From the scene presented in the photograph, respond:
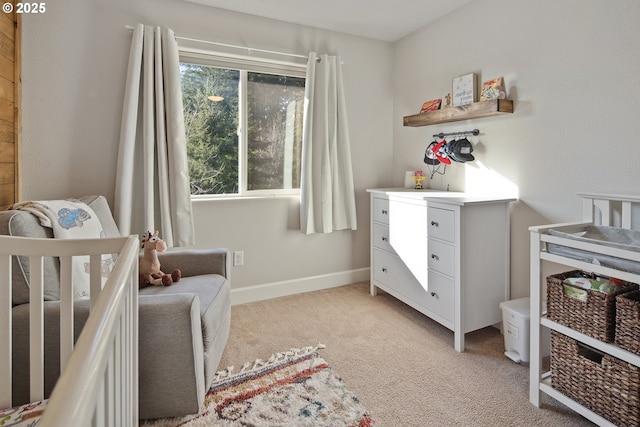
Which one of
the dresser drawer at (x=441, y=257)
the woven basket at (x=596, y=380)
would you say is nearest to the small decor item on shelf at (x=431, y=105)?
the dresser drawer at (x=441, y=257)

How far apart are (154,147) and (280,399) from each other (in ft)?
6.01

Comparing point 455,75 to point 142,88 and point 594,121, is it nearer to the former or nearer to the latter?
point 594,121

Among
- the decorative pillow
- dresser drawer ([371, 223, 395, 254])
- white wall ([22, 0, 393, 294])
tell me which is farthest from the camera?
dresser drawer ([371, 223, 395, 254])

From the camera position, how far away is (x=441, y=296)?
2.29 metres

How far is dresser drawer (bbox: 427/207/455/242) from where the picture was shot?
217 centimetres

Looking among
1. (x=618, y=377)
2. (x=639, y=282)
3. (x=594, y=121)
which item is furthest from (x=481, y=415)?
(x=594, y=121)

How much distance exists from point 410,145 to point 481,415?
88.1 inches

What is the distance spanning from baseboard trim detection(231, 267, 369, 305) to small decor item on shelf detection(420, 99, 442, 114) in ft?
5.07

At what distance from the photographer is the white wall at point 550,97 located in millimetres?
1796

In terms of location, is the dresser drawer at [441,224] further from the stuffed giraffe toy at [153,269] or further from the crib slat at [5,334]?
the crib slat at [5,334]

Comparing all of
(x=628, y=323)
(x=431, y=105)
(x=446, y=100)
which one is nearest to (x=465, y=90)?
(x=446, y=100)

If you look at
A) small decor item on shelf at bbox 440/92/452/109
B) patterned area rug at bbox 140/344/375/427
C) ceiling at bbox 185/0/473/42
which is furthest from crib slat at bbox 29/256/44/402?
small decor item on shelf at bbox 440/92/452/109

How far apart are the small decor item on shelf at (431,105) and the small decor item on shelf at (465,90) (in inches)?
7.4

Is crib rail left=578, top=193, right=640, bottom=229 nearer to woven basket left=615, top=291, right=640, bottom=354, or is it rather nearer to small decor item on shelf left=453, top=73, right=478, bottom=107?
woven basket left=615, top=291, right=640, bottom=354
